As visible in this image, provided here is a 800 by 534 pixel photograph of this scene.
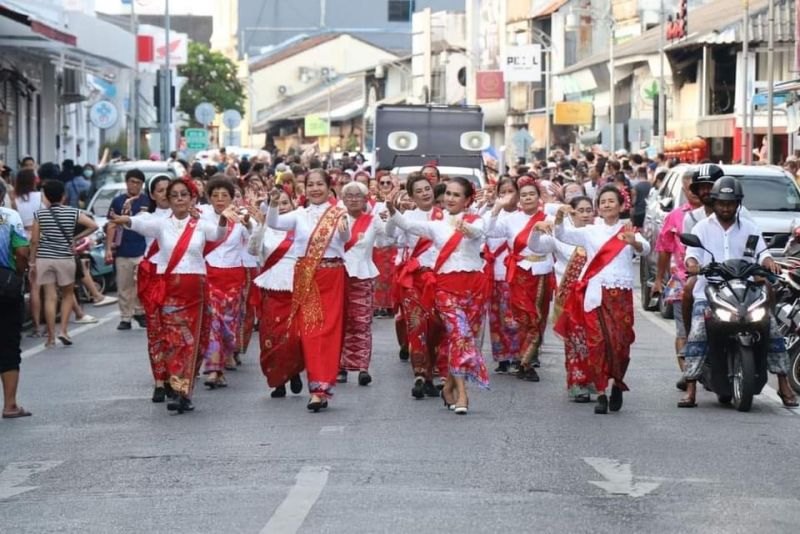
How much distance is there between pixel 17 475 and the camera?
32.6ft

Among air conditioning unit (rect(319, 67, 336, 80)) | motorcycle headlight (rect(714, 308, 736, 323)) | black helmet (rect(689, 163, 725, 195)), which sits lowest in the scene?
motorcycle headlight (rect(714, 308, 736, 323))

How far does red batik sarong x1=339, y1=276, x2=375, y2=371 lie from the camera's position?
1369 centimetres

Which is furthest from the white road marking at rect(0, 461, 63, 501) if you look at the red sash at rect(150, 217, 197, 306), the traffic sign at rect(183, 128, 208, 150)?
the traffic sign at rect(183, 128, 208, 150)

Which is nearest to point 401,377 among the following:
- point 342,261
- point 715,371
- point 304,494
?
point 342,261

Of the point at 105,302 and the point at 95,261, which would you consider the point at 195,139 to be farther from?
the point at 105,302

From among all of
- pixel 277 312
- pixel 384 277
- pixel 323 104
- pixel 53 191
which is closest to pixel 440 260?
pixel 277 312

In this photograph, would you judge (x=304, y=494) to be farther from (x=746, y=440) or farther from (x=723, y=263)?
(x=723, y=263)

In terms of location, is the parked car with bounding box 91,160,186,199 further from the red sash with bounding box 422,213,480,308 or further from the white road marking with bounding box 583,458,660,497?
the white road marking with bounding box 583,458,660,497

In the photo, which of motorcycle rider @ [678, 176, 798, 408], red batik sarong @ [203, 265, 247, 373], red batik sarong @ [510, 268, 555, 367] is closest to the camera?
motorcycle rider @ [678, 176, 798, 408]

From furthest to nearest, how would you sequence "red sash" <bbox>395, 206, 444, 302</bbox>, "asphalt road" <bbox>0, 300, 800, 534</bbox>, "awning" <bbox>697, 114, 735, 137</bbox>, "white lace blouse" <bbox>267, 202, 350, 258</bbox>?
"awning" <bbox>697, 114, 735, 137</bbox>, "red sash" <bbox>395, 206, 444, 302</bbox>, "white lace blouse" <bbox>267, 202, 350, 258</bbox>, "asphalt road" <bbox>0, 300, 800, 534</bbox>

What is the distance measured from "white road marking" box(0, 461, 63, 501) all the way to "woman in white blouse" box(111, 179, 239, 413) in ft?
8.10

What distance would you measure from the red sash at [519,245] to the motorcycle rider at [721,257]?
2.22 meters

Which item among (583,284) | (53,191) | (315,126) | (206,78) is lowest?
(583,284)

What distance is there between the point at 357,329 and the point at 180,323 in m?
1.54
